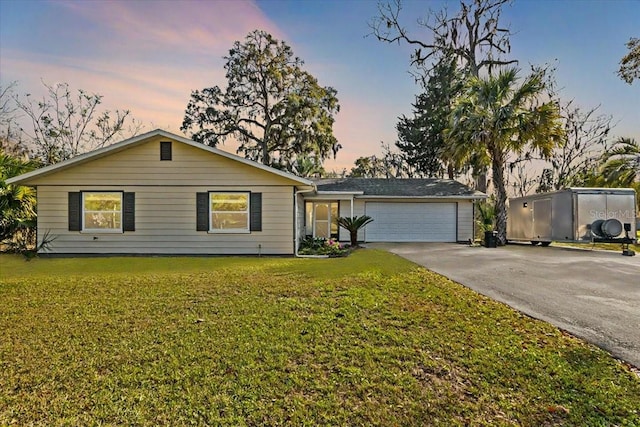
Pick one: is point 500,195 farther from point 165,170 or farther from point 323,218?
point 165,170

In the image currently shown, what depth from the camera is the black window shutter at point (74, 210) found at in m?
11.6

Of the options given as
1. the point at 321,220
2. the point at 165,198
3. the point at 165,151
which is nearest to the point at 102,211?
the point at 165,198

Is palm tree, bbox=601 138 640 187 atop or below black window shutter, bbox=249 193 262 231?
atop

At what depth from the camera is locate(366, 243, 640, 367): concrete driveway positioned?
4.39m

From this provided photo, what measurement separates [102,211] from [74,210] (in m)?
0.80

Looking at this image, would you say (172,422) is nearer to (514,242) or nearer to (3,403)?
(3,403)

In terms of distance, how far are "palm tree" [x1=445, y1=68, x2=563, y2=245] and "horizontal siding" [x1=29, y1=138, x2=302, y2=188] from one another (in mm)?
8493

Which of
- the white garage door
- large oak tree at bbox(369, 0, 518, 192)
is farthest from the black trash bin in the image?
large oak tree at bbox(369, 0, 518, 192)

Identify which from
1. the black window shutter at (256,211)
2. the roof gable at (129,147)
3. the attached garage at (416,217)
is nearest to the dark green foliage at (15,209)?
the roof gable at (129,147)

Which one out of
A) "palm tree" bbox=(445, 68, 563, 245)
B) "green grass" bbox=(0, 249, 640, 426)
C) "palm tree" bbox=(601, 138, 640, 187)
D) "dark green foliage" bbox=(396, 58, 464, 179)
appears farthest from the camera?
"dark green foliage" bbox=(396, 58, 464, 179)

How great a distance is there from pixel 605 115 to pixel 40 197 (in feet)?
108

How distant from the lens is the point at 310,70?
26531mm

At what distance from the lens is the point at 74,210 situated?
11.6m

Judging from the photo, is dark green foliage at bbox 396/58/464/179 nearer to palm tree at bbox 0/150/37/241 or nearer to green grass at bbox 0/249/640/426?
green grass at bbox 0/249/640/426
